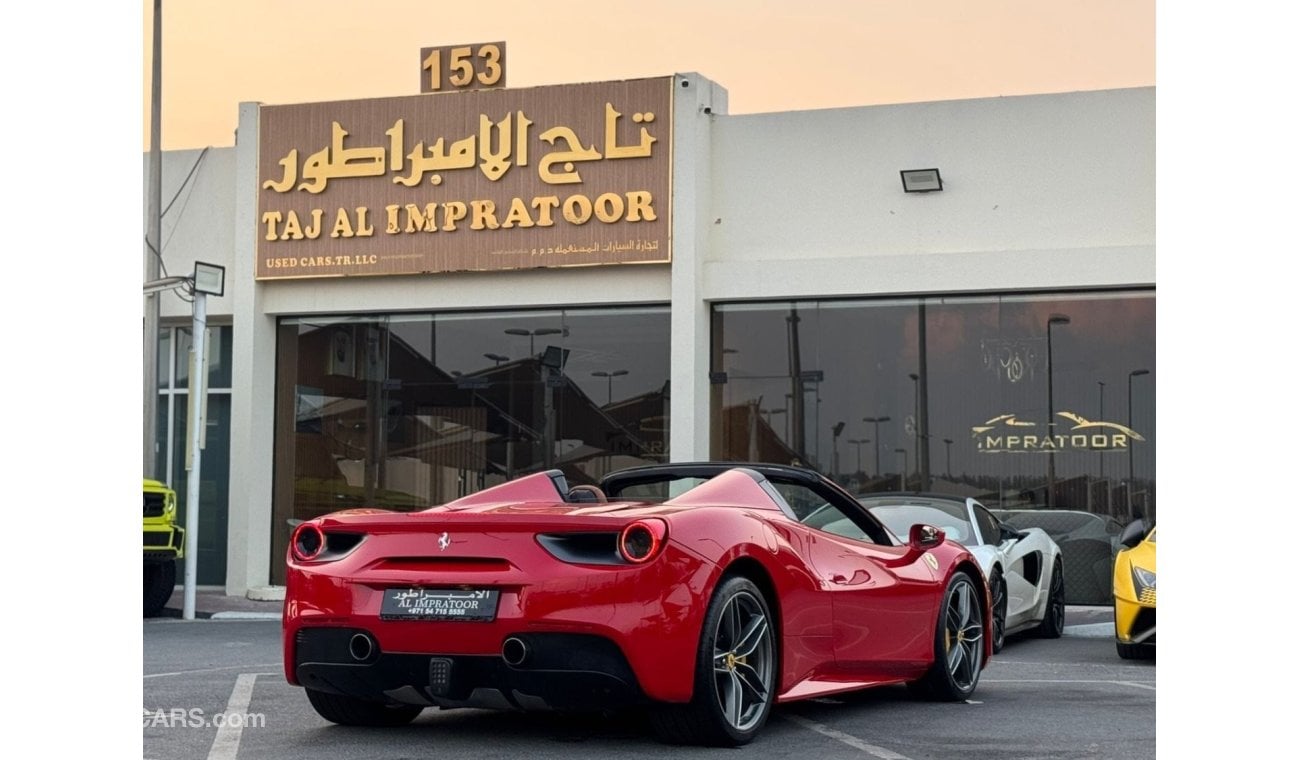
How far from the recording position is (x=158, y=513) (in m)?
16.5

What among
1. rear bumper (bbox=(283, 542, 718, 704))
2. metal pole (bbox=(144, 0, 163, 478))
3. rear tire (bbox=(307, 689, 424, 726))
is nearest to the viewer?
rear bumper (bbox=(283, 542, 718, 704))

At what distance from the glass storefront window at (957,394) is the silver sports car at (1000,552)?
327 centimetres

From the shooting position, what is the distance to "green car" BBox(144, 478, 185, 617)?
645 inches

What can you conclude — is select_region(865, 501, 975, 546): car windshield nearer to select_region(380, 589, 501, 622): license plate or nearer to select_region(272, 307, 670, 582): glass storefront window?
select_region(272, 307, 670, 582): glass storefront window

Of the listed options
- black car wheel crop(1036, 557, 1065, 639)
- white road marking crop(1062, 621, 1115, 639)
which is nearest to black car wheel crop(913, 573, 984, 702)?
black car wheel crop(1036, 557, 1065, 639)

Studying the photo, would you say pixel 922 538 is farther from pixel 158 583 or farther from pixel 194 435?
pixel 158 583

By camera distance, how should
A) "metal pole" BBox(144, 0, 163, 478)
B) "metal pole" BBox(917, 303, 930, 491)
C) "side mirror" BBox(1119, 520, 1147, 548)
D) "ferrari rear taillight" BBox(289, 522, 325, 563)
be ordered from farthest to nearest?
"metal pole" BBox(144, 0, 163, 478), "metal pole" BBox(917, 303, 930, 491), "side mirror" BBox(1119, 520, 1147, 548), "ferrari rear taillight" BBox(289, 522, 325, 563)

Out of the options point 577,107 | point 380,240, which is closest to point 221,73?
point 380,240

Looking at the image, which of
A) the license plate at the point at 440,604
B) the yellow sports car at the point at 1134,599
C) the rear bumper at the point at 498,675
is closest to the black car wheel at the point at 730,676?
the rear bumper at the point at 498,675

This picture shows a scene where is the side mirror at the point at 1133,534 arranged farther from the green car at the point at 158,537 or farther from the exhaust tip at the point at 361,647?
the green car at the point at 158,537

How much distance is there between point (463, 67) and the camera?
1953cm

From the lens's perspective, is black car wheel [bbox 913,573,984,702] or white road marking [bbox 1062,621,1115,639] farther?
white road marking [bbox 1062,621,1115,639]

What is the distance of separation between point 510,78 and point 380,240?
2302mm
